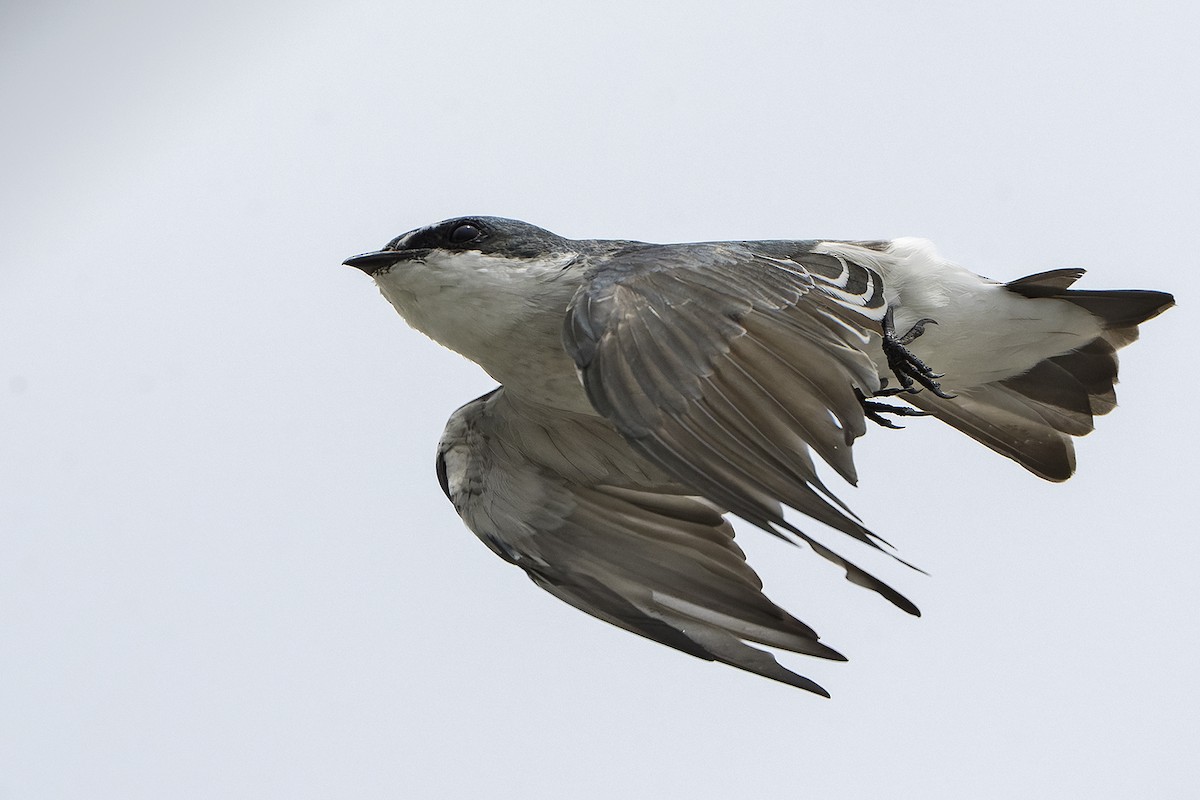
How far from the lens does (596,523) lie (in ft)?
21.7

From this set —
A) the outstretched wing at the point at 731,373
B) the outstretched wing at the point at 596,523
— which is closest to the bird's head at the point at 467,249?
the outstretched wing at the point at 731,373

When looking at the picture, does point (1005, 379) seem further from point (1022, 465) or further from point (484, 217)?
point (484, 217)

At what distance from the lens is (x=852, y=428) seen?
4.70 m

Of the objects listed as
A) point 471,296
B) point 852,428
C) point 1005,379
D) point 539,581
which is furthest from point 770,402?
point 1005,379

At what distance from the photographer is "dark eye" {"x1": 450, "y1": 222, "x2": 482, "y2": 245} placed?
231 inches

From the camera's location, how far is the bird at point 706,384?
4699mm

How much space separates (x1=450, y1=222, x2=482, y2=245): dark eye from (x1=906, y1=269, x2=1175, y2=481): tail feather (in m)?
2.09

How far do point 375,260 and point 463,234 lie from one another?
0.35 meters

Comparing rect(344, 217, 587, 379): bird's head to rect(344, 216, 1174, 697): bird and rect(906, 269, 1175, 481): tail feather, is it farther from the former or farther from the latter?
rect(906, 269, 1175, 481): tail feather

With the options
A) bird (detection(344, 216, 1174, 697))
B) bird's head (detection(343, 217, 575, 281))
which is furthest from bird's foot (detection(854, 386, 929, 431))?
bird's head (detection(343, 217, 575, 281))

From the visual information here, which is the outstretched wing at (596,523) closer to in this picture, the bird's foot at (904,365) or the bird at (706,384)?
the bird at (706,384)

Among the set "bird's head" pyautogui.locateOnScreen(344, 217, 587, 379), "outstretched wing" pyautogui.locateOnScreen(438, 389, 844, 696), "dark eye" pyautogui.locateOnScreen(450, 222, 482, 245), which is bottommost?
"outstretched wing" pyautogui.locateOnScreen(438, 389, 844, 696)

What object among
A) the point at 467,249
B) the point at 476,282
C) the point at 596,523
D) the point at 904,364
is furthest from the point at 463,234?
the point at 904,364

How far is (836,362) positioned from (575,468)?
1.97m
